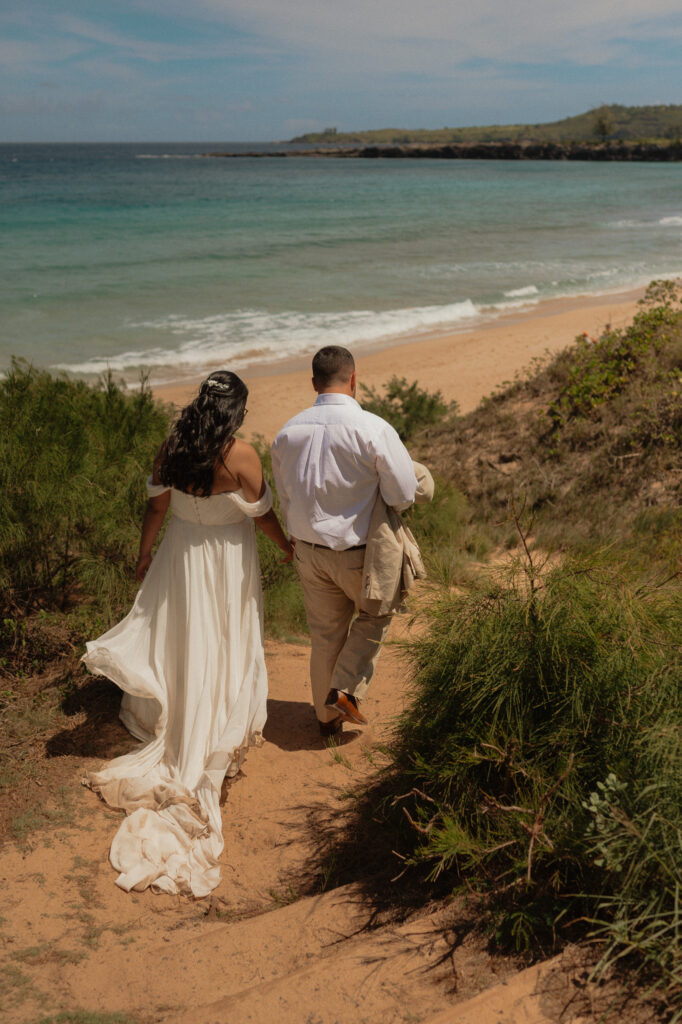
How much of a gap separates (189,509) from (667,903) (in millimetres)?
2599

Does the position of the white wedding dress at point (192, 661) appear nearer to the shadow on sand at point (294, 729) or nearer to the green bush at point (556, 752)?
the shadow on sand at point (294, 729)

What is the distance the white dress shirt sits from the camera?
374cm

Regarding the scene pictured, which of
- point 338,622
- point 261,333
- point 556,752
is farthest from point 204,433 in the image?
point 261,333

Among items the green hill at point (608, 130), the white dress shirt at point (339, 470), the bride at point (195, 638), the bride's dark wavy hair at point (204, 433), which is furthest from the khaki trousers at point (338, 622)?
the green hill at point (608, 130)

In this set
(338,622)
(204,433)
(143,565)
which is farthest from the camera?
(338,622)

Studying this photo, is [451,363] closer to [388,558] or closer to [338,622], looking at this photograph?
[338,622]

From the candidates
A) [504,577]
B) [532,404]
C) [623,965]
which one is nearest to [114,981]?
[623,965]

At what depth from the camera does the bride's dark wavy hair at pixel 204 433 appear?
145 inches

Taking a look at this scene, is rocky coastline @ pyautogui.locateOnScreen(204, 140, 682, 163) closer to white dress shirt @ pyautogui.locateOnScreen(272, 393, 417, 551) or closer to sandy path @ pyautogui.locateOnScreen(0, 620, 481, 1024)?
white dress shirt @ pyautogui.locateOnScreen(272, 393, 417, 551)

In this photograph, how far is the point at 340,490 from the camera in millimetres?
3836

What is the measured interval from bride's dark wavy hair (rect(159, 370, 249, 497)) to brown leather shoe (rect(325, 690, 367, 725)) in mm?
1286

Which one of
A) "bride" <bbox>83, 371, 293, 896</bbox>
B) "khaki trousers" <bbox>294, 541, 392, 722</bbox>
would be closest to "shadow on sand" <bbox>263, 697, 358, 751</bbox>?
"khaki trousers" <bbox>294, 541, 392, 722</bbox>

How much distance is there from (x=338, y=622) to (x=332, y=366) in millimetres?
1388

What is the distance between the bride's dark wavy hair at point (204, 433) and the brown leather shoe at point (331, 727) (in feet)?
5.16
